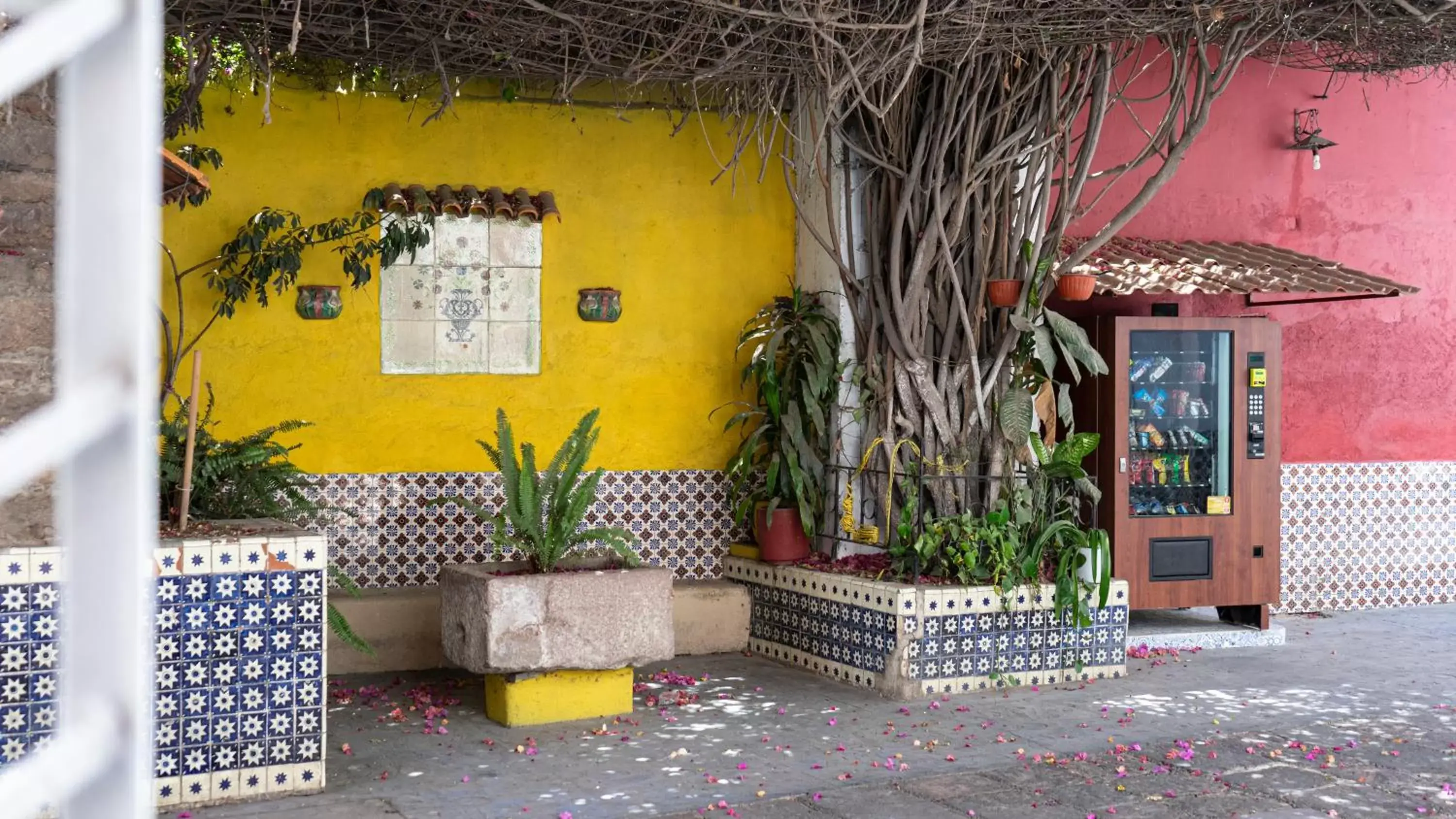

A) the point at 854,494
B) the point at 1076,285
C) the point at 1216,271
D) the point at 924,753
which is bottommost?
the point at 924,753

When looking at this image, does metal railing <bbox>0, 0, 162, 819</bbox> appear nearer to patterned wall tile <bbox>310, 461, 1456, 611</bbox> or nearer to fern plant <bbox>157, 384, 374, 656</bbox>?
fern plant <bbox>157, 384, 374, 656</bbox>

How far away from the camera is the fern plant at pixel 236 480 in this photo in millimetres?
6406

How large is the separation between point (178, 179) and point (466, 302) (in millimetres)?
2314

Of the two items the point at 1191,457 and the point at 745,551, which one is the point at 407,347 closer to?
the point at 745,551

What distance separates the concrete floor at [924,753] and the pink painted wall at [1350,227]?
2.84m

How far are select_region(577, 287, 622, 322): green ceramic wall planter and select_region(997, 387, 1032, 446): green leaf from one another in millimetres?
2510

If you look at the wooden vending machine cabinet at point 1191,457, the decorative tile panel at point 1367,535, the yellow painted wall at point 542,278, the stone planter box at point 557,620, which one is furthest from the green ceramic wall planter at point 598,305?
the decorative tile panel at point 1367,535

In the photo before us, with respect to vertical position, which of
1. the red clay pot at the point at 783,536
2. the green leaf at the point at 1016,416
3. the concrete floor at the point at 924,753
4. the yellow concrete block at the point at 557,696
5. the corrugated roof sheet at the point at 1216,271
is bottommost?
the concrete floor at the point at 924,753

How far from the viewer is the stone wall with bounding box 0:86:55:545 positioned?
17.1 feet

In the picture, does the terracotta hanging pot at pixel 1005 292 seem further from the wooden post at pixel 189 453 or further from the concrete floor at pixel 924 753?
the wooden post at pixel 189 453

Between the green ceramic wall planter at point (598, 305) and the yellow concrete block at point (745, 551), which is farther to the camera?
the yellow concrete block at point (745, 551)

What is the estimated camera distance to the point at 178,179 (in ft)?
21.6

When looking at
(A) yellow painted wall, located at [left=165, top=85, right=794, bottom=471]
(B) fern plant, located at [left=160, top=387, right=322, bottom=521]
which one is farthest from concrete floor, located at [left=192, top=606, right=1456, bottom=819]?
(A) yellow painted wall, located at [left=165, top=85, right=794, bottom=471]

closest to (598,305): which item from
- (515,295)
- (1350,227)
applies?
(515,295)
